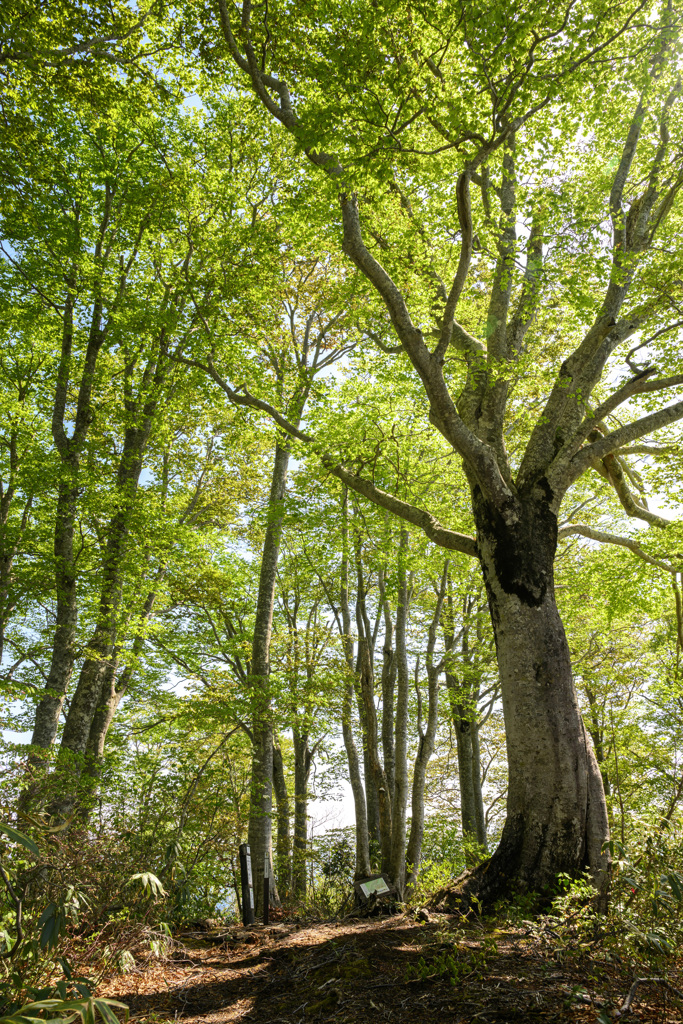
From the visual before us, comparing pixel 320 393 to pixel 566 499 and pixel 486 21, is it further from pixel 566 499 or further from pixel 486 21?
pixel 566 499

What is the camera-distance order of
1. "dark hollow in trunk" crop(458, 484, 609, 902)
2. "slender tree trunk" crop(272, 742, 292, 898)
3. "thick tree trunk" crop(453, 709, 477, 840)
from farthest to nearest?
"thick tree trunk" crop(453, 709, 477, 840)
"slender tree trunk" crop(272, 742, 292, 898)
"dark hollow in trunk" crop(458, 484, 609, 902)

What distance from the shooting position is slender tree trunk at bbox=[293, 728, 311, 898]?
1298 centimetres

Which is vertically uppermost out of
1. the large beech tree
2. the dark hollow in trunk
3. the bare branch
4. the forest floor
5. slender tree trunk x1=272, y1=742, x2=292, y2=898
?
the large beech tree

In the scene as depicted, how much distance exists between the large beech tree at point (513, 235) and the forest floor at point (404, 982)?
1034mm

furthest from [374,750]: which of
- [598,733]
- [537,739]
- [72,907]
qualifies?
[72,907]

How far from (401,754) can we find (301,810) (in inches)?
314

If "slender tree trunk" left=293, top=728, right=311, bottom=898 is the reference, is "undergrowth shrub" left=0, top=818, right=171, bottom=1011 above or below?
above

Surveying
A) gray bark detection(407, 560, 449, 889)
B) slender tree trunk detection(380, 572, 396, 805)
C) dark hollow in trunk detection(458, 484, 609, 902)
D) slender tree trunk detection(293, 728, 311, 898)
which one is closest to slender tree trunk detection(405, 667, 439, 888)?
gray bark detection(407, 560, 449, 889)

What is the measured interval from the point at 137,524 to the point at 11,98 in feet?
21.0

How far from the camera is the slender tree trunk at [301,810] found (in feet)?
42.6

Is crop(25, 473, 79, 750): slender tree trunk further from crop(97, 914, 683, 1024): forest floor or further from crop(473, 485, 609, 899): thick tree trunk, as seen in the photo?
crop(473, 485, 609, 899): thick tree trunk

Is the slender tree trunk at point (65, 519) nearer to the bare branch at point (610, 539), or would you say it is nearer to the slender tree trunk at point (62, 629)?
the slender tree trunk at point (62, 629)

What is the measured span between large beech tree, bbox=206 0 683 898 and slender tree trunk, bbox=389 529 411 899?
12.1ft

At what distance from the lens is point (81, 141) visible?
10469 mm
